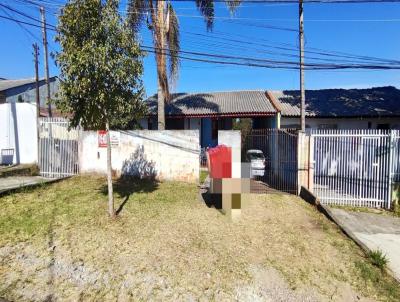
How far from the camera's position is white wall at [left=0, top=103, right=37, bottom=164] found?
49.6ft

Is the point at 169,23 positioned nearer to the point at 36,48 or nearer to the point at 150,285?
the point at 150,285

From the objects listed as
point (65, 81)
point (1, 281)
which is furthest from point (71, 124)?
point (1, 281)

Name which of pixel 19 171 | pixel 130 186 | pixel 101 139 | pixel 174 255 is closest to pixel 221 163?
pixel 174 255

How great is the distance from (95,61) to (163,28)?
7.07 m

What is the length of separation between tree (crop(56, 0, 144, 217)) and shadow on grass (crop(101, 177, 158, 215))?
9.26 ft

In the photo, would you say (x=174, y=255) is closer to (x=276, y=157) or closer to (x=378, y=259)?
(x=378, y=259)

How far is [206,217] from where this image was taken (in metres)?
7.68

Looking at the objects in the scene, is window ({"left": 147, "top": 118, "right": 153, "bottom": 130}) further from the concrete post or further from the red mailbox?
the concrete post

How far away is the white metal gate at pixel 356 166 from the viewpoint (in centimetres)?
936

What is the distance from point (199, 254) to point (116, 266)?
1451mm

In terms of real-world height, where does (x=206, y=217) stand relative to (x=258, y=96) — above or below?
below

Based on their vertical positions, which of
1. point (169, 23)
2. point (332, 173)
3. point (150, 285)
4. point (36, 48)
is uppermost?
point (36, 48)

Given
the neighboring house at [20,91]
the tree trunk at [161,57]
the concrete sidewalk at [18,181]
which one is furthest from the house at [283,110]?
the neighboring house at [20,91]

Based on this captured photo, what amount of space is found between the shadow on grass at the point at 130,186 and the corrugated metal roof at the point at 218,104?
7028 millimetres
